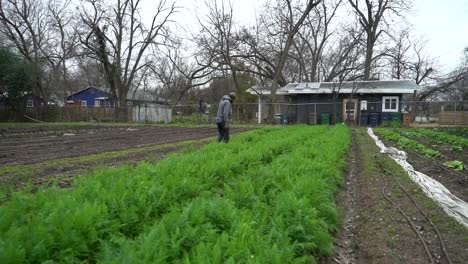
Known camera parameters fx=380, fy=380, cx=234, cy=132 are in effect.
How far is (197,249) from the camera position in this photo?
3291mm

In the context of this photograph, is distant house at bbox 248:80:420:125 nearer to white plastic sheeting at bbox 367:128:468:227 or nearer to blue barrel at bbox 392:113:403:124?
blue barrel at bbox 392:113:403:124

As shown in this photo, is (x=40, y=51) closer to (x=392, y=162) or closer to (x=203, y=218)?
(x=392, y=162)

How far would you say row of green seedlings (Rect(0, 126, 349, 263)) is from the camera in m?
3.21

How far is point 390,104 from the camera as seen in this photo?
3766cm

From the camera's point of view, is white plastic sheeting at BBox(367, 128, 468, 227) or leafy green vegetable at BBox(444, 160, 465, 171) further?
leafy green vegetable at BBox(444, 160, 465, 171)

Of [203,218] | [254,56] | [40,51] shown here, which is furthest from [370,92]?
[40,51]

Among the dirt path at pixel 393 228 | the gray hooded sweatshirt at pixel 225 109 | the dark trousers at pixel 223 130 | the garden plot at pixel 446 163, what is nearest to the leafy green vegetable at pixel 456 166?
the garden plot at pixel 446 163

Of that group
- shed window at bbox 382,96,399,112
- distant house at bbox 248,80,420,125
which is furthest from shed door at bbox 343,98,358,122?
shed window at bbox 382,96,399,112

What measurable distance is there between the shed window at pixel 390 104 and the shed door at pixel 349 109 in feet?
9.01

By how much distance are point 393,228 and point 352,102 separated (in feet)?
112

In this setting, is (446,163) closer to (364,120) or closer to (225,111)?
(225,111)

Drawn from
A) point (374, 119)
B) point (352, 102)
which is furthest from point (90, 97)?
point (374, 119)

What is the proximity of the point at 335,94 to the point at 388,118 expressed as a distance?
5.55m

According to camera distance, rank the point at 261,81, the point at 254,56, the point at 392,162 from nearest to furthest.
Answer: the point at 392,162
the point at 254,56
the point at 261,81
